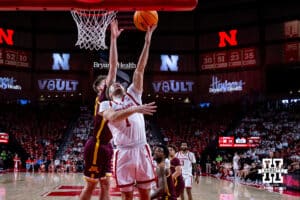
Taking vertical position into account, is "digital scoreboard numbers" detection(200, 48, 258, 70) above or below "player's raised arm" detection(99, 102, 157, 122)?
above

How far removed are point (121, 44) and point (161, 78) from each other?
3.74 m

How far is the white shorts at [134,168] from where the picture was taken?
4434mm

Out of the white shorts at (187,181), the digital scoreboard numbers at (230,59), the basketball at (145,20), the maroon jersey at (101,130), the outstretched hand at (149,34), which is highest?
the digital scoreboard numbers at (230,59)

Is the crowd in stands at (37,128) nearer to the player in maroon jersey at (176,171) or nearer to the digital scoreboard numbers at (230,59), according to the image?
the digital scoreboard numbers at (230,59)

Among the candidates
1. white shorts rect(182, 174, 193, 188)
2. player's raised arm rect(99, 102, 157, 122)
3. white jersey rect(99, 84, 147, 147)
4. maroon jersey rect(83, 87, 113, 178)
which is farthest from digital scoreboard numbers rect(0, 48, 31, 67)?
player's raised arm rect(99, 102, 157, 122)

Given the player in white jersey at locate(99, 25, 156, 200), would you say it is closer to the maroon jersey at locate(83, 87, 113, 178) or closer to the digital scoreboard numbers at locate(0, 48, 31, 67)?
the maroon jersey at locate(83, 87, 113, 178)

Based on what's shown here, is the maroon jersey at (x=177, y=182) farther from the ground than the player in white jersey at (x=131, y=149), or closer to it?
closer to it

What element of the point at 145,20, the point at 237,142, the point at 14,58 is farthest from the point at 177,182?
the point at 14,58

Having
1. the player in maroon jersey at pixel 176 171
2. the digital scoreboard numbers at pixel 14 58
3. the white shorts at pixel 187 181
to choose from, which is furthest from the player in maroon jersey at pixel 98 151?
the digital scoreboard numbers at pixel 14 58

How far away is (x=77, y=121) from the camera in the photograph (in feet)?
98.6

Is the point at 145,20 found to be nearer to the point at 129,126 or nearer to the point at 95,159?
the point at 129,126

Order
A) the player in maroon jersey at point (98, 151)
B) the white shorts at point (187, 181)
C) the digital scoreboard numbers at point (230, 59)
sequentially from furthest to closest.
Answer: the digital scoreboard numbers at point (230, 59), the white shorts at point (187, 181), the player in maroon jersey at point (98, 151)

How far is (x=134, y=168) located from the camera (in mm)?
4434

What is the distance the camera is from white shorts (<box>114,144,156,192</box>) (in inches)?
175
